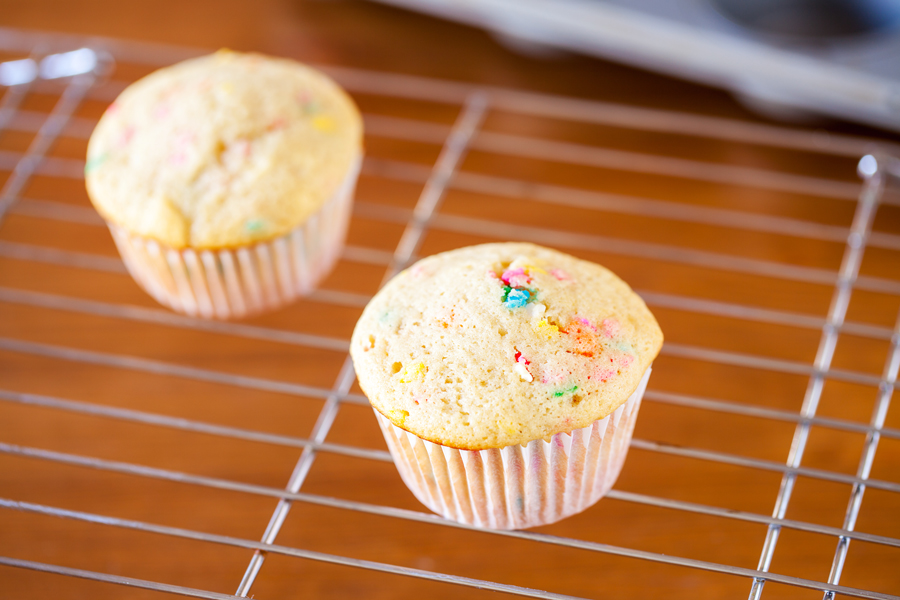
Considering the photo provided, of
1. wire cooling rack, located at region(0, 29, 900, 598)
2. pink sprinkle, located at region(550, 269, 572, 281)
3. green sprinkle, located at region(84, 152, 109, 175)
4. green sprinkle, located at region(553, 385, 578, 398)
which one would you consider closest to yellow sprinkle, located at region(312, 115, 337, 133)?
wire cooling rack, located at region(0, 29, 900, 598)

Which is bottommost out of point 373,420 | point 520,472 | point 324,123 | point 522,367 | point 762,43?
point 373,420

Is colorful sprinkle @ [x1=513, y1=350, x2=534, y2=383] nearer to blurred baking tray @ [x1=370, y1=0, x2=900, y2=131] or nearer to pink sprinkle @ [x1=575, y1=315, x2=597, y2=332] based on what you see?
pink sprinkle @ [x1=575, y1=315, x2=597, y2=332]

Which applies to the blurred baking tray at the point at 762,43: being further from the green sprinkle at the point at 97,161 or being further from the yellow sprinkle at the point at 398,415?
the yellow sprinkle at the point at 398,415

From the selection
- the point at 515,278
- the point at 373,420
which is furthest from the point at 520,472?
the point at 373,420

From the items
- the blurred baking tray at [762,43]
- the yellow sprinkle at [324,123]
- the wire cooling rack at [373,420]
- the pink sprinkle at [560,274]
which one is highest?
the blurred baking tray at [762,43]

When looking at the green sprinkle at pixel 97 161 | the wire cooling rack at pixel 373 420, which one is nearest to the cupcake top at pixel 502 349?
the wire cooling rack at pixel 373 420

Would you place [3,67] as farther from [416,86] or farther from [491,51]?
[491,51]

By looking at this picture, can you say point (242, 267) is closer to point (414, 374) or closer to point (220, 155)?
point (220, 155)
